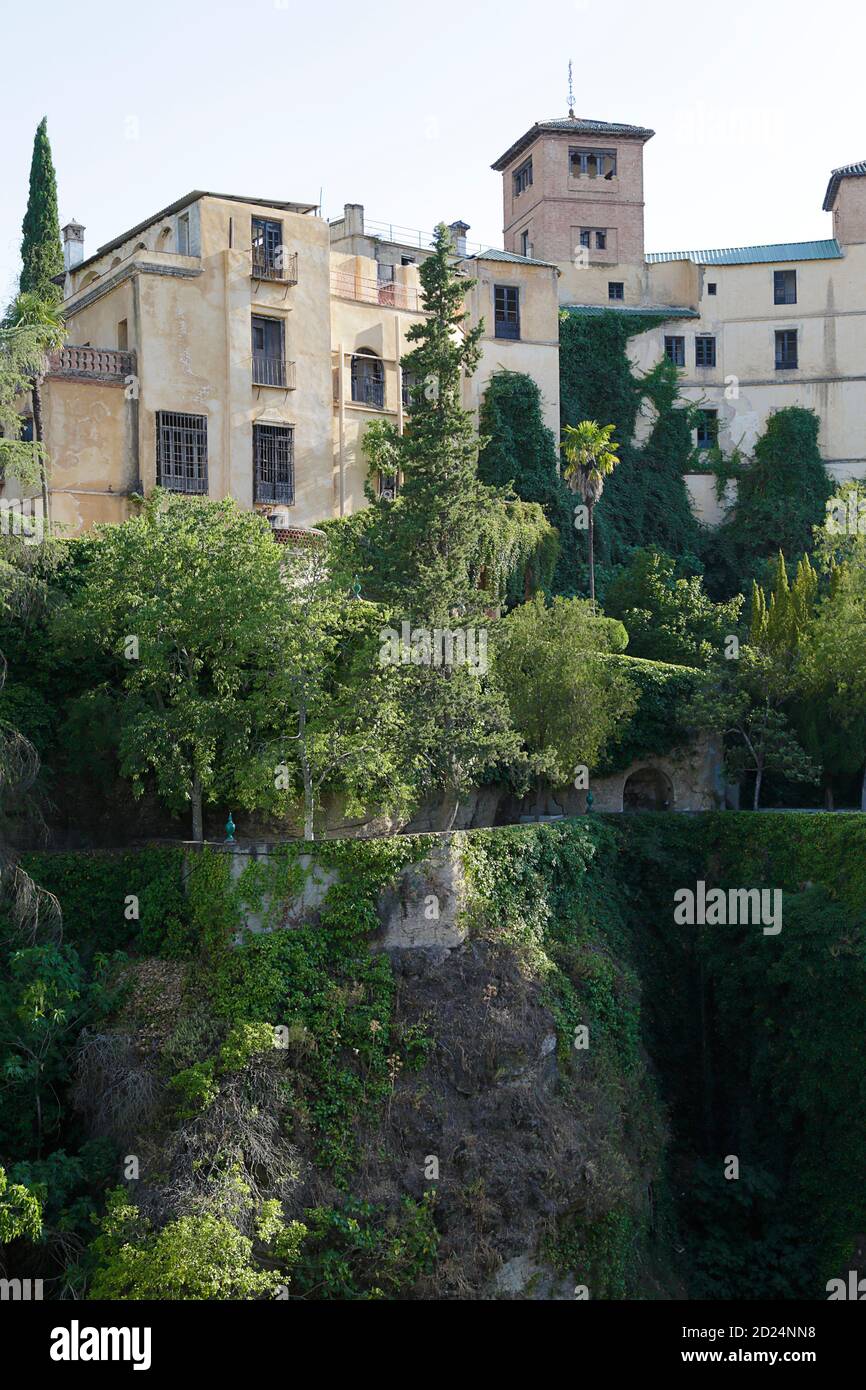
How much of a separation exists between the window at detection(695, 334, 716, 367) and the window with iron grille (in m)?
0.56

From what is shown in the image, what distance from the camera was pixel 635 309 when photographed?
5769 cm

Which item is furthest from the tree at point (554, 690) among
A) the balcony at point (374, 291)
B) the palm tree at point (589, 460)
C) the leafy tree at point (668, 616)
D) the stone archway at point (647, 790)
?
the balcony at point (374, 291)

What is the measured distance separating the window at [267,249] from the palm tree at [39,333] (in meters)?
6.34

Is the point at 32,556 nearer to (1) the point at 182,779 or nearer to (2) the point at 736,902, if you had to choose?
(1) the point at 182,779

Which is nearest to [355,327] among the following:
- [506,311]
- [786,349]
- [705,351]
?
[506,311]

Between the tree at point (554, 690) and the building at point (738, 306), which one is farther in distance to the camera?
the building at point (738, 306)

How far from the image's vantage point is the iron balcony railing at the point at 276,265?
43250 mm

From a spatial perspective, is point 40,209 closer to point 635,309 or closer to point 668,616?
point 635,309

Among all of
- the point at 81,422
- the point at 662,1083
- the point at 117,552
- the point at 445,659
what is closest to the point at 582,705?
the point at 445,659

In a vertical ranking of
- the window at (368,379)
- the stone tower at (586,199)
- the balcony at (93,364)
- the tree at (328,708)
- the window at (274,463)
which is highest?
the stone tower at (586,199)

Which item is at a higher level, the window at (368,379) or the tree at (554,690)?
the window at (368,379)

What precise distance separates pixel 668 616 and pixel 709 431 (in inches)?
610

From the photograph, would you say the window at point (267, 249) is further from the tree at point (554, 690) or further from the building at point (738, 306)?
the building at point (738, 306)
